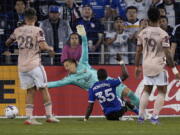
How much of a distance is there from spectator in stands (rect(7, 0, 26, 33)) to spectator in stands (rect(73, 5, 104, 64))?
1474 millimetres

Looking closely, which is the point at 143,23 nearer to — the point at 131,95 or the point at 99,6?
the point at 99,6

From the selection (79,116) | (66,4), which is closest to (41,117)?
(79,116)

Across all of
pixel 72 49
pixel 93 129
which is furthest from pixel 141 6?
pixel 93 129

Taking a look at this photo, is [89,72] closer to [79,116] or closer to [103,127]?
[79,116]

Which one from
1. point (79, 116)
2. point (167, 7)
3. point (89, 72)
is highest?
point (167, 7)

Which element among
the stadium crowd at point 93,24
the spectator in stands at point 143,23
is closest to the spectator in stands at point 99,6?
the stadium crowd at point 93,24

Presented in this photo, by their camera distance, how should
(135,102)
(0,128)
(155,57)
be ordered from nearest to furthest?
(0,128)
(155,57)
(135,102)

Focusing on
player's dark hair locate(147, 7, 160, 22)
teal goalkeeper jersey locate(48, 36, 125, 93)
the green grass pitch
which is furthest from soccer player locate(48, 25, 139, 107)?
player's dark hair locate(147, 7, 160, 22)

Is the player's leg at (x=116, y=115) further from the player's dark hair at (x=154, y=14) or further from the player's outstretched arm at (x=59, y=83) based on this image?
the player's dark hair at (x=154, y=14)

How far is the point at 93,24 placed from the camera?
19641 mm

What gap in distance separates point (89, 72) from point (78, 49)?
42.9 inches

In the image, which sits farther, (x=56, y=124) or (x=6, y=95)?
(x=6, y=95)

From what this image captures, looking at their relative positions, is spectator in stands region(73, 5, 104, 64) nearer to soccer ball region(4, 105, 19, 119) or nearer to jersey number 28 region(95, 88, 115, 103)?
soccer ball region(4, 105, 19, 119)

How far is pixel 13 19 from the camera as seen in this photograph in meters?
19.6
